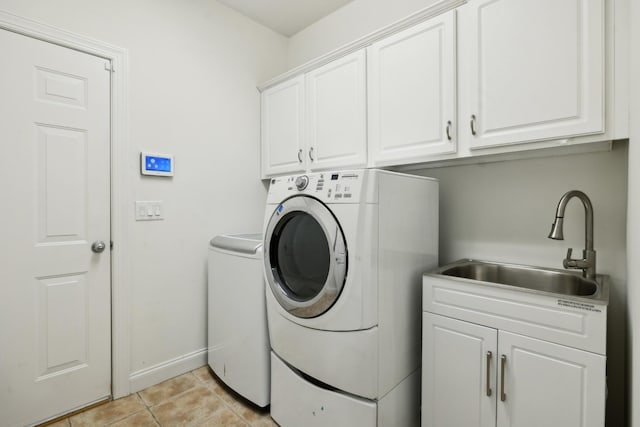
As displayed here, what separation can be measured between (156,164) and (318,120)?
113 cm

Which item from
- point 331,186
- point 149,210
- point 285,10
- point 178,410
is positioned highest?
point 285,10

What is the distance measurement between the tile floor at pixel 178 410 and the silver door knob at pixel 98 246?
3.00ft

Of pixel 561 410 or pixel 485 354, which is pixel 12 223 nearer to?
pixel 485 354

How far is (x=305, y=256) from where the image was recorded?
5.08 feet

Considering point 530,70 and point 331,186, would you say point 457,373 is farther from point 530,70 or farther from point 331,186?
point 530,70

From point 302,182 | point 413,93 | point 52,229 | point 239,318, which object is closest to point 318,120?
point 413,93

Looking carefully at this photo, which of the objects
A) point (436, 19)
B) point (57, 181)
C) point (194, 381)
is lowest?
point (194, 381)

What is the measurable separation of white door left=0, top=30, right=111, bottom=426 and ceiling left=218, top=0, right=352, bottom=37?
4.02ft

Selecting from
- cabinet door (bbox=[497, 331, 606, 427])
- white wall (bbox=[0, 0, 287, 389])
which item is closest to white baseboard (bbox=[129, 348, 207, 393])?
white wall (bbox=[0, 0, 287, 389])

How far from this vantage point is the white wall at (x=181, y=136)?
191 centimetres

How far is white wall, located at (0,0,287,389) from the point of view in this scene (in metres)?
1.91

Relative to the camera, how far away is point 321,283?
1.44 meters

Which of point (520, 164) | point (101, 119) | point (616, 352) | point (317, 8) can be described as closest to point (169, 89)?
point (101, 119)

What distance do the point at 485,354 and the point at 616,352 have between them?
694mm
